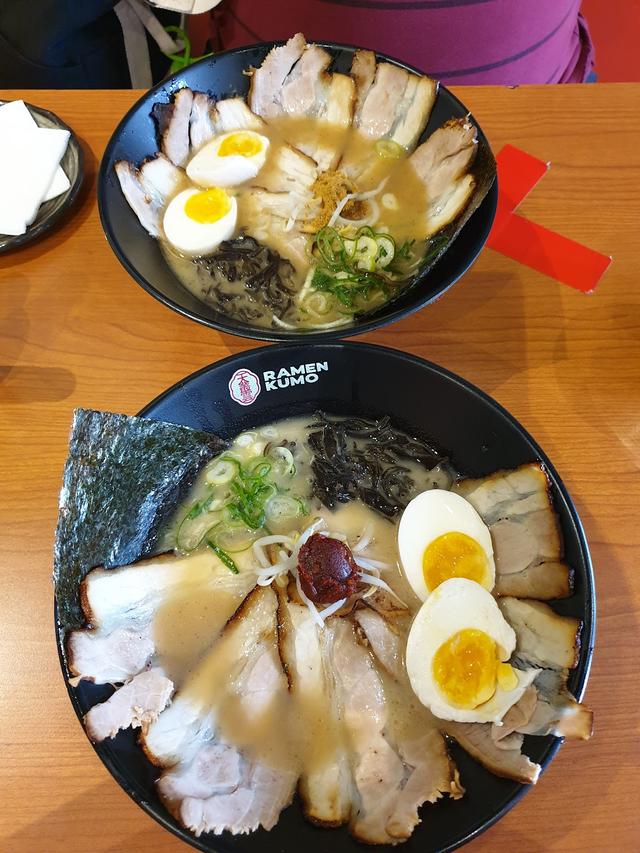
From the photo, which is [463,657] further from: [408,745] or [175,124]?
[175,124]

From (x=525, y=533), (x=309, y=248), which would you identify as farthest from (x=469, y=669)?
(x=309, y=248)

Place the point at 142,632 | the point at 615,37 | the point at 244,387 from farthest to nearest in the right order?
1. the point at 615,37
2. the point at 244,387
3. the point at 142,632

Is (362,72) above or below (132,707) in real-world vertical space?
above

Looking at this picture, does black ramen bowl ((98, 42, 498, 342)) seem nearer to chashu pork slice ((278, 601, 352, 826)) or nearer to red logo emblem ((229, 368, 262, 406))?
red logo emblem ((229, 368, 262, 406))

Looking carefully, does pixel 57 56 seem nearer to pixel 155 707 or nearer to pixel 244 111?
pixel 244 111

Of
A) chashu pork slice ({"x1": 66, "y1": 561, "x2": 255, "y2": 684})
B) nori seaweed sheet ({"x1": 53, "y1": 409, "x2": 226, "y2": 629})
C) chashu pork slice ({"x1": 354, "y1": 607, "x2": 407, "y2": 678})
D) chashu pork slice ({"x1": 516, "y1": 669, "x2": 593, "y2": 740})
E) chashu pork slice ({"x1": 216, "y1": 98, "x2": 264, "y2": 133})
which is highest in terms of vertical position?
chashu pork slice ({"x1": 216, "y1": 98, "x2": 264, "y2": 133})

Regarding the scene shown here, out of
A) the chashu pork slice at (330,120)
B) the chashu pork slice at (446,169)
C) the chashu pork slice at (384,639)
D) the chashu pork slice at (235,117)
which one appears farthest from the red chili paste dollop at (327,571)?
the chashu pork slice at (235,117)

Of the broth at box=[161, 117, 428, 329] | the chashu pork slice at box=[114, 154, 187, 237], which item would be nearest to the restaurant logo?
the broth at box=[161, 117, 428, 329]
